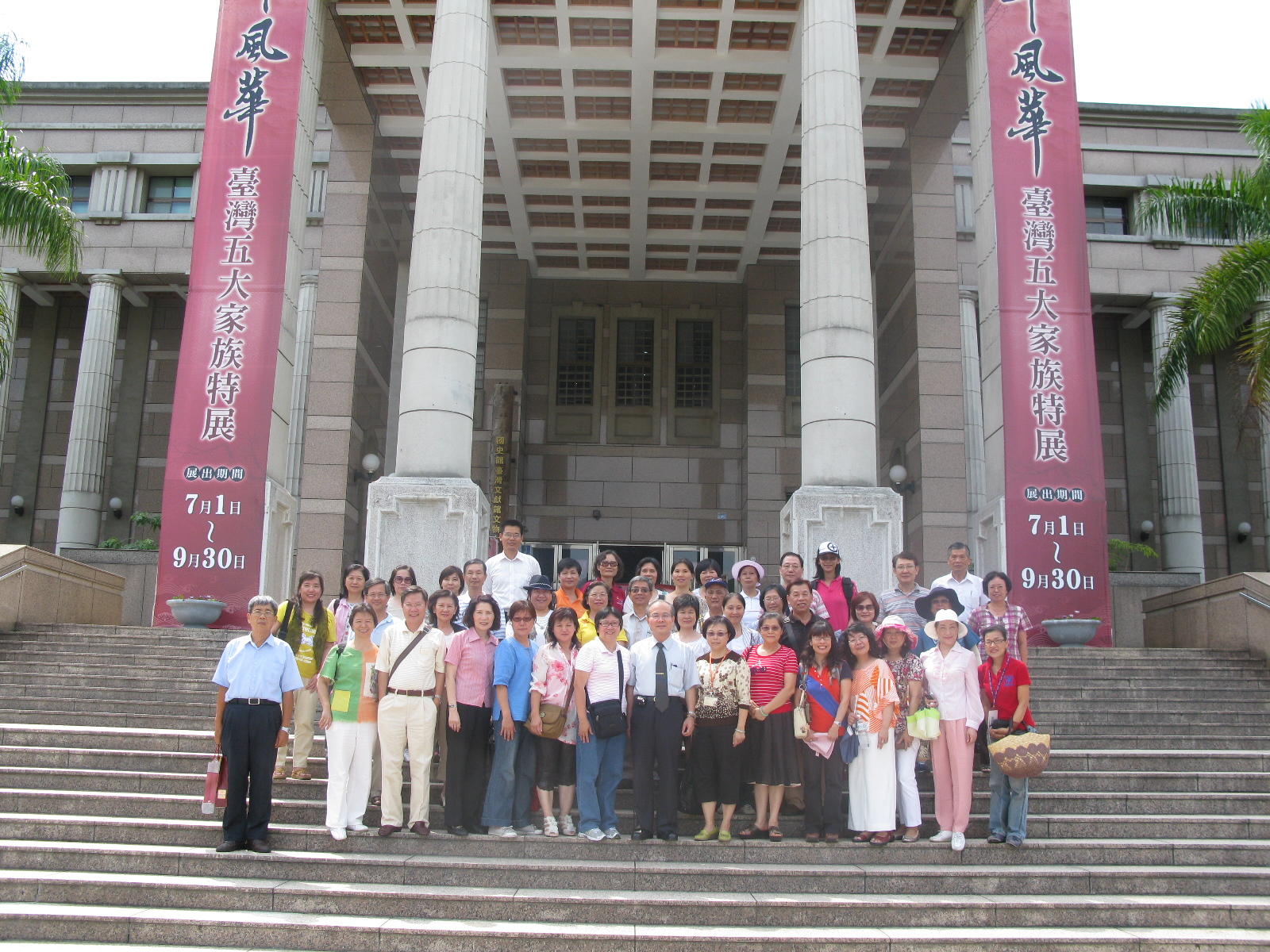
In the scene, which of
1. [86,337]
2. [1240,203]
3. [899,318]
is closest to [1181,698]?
[1240,203]

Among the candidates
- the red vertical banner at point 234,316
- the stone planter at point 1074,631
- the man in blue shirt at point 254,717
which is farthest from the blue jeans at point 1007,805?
the red vertical banner at point 234,316

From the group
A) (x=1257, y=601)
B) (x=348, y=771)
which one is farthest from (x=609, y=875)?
(x=1257, y=601)

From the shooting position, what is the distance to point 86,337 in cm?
2086

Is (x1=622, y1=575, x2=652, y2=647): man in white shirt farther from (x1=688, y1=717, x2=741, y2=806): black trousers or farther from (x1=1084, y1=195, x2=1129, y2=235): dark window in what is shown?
(x1=1084, y1=195, x2=1129, y2=235): dark window

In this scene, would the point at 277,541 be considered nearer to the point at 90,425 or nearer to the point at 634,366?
the point at 90,425

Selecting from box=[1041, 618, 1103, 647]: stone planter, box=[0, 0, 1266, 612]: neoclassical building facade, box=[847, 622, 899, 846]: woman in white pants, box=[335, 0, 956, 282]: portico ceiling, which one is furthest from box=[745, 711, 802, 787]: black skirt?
box=[335, 0, 956, 282]: portico ceiling

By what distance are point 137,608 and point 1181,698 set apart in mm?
15944

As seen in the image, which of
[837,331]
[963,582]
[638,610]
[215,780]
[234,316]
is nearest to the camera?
[215,780]

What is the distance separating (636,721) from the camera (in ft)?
22.7

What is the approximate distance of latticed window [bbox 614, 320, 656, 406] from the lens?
2284 cm

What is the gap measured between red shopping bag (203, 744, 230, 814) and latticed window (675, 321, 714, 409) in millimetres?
17057

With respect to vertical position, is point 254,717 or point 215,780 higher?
point 254,717

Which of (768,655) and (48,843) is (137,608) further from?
(768,655)

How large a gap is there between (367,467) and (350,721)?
11329 millimetres
